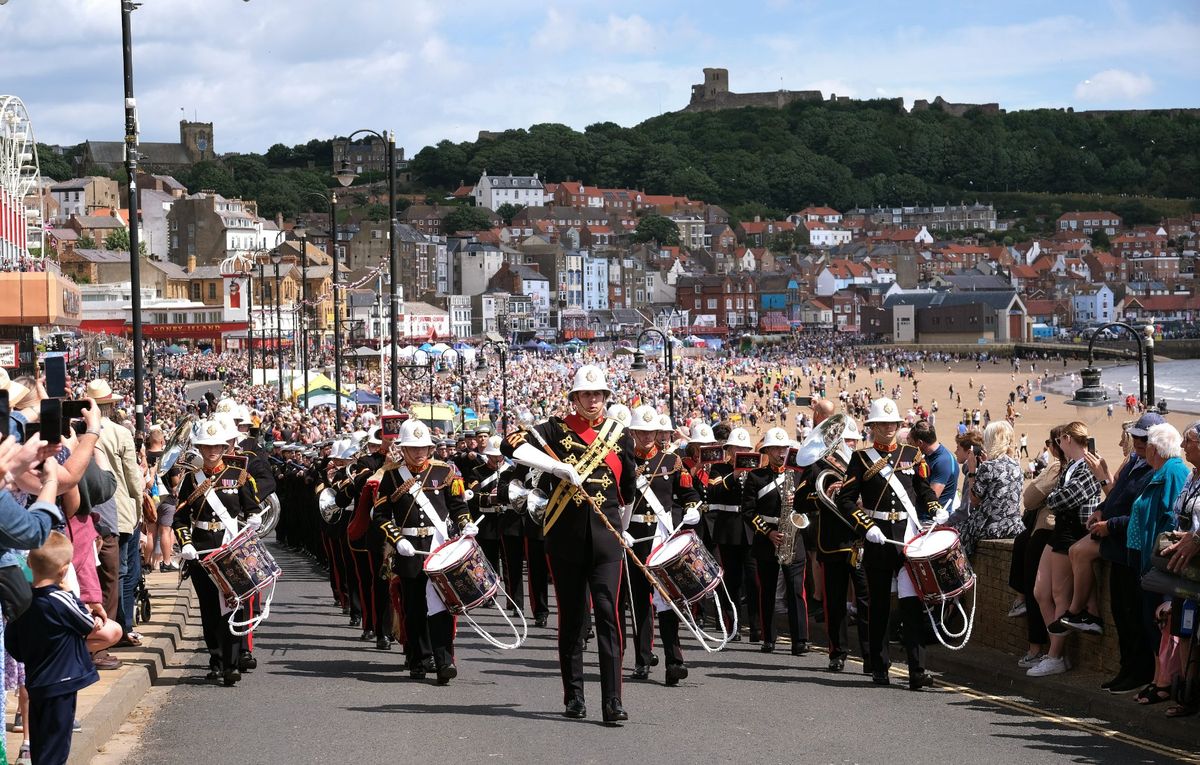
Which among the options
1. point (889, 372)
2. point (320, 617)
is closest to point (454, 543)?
point (320, 617)

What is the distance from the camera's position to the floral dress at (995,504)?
12117mm

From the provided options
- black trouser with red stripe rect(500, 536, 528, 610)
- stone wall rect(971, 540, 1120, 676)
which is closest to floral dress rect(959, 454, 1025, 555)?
stone wall rect(971, 540, 1120, 676)

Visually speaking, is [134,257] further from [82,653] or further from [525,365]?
[525,365]

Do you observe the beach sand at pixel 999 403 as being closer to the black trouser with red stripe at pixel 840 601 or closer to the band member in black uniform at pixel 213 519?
the black trouser with red stripe at pixel 840 601

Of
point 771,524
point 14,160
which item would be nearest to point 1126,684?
point 771,524

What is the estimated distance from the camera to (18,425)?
25.1ft

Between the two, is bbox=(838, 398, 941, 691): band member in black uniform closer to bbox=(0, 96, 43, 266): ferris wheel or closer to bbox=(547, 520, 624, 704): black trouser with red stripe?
bbox=(547, 520, 624, 704): black trouser with red stripe

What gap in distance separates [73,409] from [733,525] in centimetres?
812

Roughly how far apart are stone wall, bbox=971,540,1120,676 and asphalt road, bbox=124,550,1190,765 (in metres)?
0.53

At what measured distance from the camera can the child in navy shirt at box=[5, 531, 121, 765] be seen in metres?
7.35

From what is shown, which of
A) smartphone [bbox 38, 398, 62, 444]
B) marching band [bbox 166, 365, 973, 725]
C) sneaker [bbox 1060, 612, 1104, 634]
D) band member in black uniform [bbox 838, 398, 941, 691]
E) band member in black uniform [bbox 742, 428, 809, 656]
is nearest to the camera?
smartphone [bbox 38, 398, 62, 444]

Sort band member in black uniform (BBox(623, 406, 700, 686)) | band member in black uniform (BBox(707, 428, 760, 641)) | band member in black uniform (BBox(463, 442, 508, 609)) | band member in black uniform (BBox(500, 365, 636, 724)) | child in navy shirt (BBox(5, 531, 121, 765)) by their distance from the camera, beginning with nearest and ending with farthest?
child in navy shirt (BBox(5, 531, 121, 765)) → band member in black uniform (BBox(500, 365, 636, 724)) → band member in black uniform (BBox(623, 406, 700, 686)) → band member in black uniform (BBox(707, 428, 760, 641)) → band member in black uniform (BBox(463, 442, 508, 609))

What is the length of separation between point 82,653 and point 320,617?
9351 millimetres

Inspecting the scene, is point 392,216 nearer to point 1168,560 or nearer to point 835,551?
point 835,551
